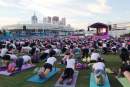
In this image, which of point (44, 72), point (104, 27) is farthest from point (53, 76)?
point (104, 27)

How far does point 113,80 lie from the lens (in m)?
8.86

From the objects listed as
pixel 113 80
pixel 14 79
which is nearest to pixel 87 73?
pixel 113 80

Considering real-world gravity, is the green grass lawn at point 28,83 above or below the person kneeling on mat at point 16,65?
below

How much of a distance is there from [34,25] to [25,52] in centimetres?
6366

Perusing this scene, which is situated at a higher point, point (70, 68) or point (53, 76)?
point (70, 68)

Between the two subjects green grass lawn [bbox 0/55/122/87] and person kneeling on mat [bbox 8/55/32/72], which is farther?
person kneeling on mat [bbox 8/55/32/72]

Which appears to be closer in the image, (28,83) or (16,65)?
(28,83)

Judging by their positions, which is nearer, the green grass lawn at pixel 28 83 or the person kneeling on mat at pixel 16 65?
the green grass lawn at pixel 28 83

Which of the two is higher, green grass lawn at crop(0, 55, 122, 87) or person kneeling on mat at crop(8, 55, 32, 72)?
person kneeling on mat at crop(8, 55, 32, 72)

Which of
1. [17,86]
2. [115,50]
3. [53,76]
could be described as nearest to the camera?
[17,86]

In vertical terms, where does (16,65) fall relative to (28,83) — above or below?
above

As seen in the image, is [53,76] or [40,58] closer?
[53,76]

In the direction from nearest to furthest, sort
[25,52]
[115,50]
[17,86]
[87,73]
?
[17,86] → [87,73] → [25,52] → [115,50]

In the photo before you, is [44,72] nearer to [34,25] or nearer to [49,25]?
[34,25]
